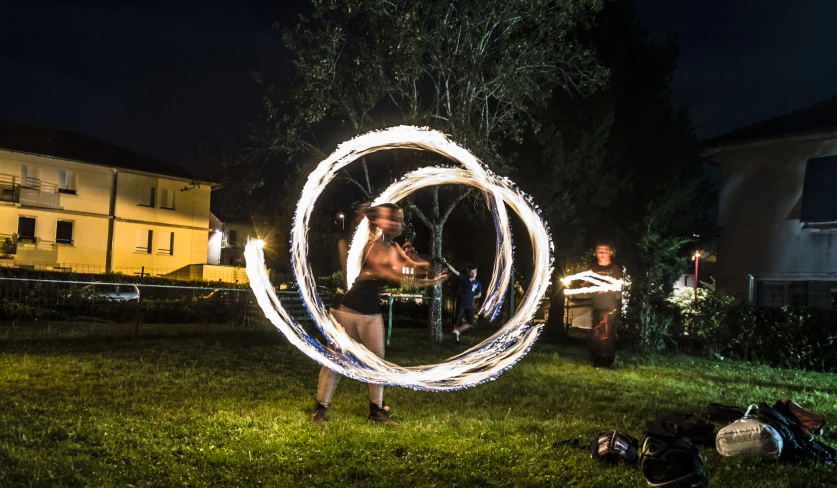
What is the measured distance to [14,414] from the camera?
654cm

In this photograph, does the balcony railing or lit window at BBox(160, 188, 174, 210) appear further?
lit window at BBox(160, 188, 174, 210)

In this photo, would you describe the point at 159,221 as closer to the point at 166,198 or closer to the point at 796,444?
the point at 166,198

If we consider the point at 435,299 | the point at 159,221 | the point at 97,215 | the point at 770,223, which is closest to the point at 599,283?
the point at 435,299

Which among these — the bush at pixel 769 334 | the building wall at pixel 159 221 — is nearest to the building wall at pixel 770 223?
the bush at pixel 769 334

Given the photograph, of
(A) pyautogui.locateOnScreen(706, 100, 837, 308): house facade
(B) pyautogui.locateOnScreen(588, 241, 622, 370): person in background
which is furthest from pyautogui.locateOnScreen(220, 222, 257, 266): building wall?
(B) pyautogui.locateOnScreen(588, 241, 622, 370): person in background

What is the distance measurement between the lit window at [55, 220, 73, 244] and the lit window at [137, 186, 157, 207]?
3777 millimetres

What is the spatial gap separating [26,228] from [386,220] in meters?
34.8

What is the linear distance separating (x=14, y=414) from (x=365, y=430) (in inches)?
122

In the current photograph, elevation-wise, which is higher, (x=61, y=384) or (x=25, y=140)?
(x=25, y=140)

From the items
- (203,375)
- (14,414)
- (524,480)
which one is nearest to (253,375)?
(203,375)

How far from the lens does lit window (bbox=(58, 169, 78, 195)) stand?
37.1 m

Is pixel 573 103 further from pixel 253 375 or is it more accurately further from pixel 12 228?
pixel 12 228

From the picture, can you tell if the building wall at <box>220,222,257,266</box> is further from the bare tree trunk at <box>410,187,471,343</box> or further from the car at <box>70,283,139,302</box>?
the bare tree trunk at <box>410,187,471,343</box>

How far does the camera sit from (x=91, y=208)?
3775cm
